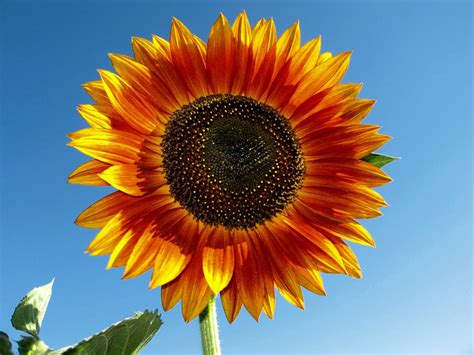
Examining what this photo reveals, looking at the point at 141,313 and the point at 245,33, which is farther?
the point at 245,33

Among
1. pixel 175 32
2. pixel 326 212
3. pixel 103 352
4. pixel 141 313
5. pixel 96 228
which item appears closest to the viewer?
pixel 103 352

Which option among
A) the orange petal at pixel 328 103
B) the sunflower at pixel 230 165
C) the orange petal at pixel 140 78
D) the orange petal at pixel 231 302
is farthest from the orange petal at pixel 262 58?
the orange petal at pixel 231 302

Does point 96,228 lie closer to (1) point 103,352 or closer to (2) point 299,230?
(1) point 103,352

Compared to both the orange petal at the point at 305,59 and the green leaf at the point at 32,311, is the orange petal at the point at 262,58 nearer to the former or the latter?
the orange petal at the point at 305,59

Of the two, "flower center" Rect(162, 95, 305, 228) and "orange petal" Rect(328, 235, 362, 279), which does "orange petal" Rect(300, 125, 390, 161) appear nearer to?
"flower center" Rect(162, 95, 305, 228)

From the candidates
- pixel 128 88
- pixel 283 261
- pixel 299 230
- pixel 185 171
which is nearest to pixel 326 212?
pixel 299 230

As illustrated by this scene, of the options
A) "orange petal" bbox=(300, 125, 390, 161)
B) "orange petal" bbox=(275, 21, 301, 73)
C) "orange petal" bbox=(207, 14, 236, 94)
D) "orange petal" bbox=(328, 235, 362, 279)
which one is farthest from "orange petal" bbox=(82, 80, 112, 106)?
"orange petal" bbox=(328, 235, 362, 279)

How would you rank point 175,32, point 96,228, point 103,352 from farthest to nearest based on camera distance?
point 175,32 < point 96,228 < point 103,352

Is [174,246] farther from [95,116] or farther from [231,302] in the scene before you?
[95,116]

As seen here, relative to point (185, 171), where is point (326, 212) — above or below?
below
